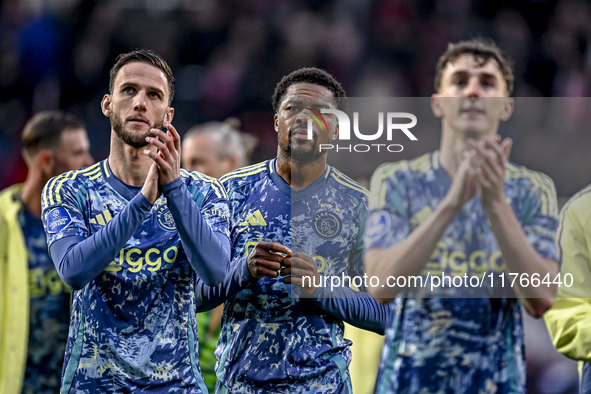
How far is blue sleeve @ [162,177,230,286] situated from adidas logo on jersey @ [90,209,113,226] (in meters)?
0.37

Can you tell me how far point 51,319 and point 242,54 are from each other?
4.88 m

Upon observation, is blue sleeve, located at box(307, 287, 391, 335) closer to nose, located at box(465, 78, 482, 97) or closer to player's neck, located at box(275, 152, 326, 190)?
player's neck, located at box(275, 152, 326, 190)

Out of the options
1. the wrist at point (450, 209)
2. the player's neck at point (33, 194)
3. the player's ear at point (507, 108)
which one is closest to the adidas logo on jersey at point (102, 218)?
the wrist at point (450, 209)

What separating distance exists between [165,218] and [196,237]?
0.32 m

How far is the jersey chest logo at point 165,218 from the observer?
2.87 meters

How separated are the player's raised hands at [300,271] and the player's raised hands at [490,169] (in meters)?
0.76

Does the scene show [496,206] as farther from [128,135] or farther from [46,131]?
[46,131]

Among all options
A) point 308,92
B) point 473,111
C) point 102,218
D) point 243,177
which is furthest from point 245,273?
point 473,111

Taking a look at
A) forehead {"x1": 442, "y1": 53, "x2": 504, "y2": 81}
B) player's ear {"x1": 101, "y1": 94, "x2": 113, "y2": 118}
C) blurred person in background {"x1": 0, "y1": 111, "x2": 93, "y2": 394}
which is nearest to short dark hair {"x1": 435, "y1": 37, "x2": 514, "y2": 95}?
forehead {"x1": 442, "y1": 53, "x2": 504, "y2": 81}

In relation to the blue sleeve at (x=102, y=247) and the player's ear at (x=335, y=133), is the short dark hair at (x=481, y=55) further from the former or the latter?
the blue sleeve at (x=102, y=247)

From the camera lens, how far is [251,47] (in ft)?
28.1

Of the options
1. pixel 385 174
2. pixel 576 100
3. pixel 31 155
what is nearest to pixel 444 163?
pixel 385 174

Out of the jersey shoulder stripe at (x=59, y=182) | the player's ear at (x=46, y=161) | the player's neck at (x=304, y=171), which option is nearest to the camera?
the jersey shoulder stripe at (x=59, y=182)

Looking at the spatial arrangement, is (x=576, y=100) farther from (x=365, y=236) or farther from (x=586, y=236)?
(x=365, y=236)
